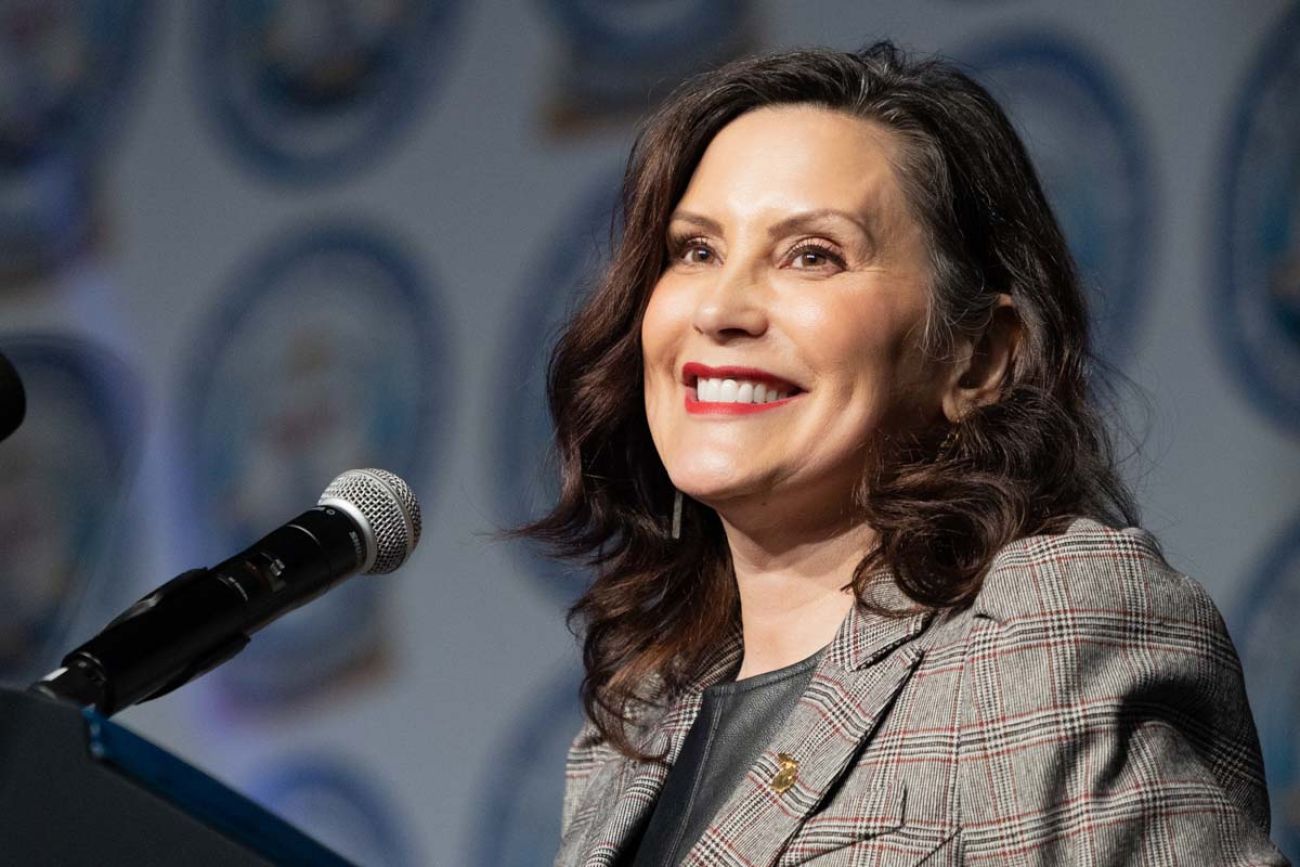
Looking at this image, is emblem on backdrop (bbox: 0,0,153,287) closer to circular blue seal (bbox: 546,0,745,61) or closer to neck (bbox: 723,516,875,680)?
circular blue seal (bbox: 546,0,745,61)

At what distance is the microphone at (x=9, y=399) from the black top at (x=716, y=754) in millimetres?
834

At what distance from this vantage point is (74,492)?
10.7 feet

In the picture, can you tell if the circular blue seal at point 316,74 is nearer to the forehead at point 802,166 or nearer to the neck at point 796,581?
the forehead at point 802,166

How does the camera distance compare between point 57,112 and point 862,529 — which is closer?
point 862,529

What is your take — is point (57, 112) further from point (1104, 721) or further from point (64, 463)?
point (1104, 721)

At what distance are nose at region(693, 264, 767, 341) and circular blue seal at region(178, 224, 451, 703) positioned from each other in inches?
52.8

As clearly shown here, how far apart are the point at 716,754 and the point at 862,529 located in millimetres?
274

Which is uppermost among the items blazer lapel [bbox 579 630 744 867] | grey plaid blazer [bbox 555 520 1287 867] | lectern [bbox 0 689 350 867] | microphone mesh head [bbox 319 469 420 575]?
lectern [bbox 0 689 350 867]

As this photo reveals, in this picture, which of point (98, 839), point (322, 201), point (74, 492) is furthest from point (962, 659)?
point (74, 492)

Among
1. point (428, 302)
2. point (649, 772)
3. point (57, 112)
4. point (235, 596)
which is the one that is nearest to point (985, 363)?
point (649, 772)

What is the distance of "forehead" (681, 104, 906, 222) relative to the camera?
5.62 feet

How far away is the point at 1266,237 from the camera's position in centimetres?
226

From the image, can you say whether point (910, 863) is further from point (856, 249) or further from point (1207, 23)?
point (1207, 23)

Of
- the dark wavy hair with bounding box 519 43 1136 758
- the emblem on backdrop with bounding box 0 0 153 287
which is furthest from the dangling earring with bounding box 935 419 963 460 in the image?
the emblem on backdrop with bounding box 0 0 153 287
